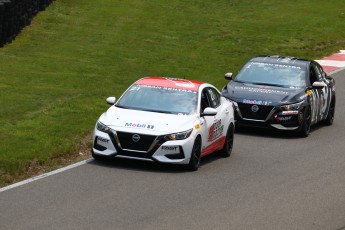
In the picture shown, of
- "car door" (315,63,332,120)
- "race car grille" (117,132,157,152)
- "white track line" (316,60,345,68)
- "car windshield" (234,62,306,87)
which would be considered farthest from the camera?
"white track line" (316,60,345,68)

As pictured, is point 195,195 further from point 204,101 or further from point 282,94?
point 282,94

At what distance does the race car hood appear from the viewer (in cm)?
1741

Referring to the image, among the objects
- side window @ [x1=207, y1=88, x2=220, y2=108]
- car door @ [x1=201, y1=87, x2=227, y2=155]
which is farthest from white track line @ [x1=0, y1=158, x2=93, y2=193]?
side window @ [x1=207, y1=88, x2=220, y2=108]

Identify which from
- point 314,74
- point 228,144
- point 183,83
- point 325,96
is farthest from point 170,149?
point 314,74

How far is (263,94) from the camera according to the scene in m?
22.3

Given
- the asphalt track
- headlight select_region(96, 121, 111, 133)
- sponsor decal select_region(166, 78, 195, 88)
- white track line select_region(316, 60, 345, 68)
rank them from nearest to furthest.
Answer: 1. the asphalt track
2. headlight select_region(96, 121, 111, 133)
3. sponsor decal select_region(166, 78, 195, 88)
4. white track line select_region(316, 60, 345, 68)

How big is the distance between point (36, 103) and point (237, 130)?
4.27 m

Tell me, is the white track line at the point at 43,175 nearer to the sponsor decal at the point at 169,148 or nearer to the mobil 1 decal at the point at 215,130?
the sponsor decal at the point at 169,148

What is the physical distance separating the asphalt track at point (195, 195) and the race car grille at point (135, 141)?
40 cm

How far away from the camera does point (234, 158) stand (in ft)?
64.1

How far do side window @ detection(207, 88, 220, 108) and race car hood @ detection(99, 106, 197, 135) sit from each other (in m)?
1.26

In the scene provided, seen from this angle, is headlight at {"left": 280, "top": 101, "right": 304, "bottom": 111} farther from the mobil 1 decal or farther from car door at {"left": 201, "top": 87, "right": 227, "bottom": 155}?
the mobil 1 decal

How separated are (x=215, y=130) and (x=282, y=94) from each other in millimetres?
3913

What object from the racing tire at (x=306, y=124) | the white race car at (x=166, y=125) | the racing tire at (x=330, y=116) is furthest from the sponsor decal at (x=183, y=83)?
the racing tire at (x=330, y=116)
